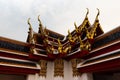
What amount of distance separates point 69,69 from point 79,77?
892mm

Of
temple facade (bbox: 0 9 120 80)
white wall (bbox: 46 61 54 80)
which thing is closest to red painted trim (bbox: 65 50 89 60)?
temple facade (bbox: 0 9 120 80)

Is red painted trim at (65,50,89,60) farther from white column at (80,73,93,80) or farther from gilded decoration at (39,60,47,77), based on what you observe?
gilded decoration at (39,60,47,77)

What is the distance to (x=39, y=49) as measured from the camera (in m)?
7.96

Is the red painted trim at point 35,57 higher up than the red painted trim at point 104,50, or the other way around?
the red painted trim at point 104,50

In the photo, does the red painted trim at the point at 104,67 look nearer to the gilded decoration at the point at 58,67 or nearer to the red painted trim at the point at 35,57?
the gilded decoration at the point at 58,67

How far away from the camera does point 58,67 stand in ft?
24.0

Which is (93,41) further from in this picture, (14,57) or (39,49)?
(14,57)

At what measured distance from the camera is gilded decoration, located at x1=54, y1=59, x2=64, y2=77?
723 centimetres

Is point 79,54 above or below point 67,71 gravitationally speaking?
above

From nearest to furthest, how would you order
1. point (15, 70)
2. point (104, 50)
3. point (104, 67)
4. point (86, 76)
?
point (104, 67), point (15, 70), point (104, 50), point (86, 76)

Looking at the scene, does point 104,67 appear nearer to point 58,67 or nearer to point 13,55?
point 58,67

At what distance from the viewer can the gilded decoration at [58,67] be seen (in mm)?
7227

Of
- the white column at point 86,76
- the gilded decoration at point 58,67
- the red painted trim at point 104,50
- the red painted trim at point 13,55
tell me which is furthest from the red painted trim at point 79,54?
the red painted trim at point 13,55

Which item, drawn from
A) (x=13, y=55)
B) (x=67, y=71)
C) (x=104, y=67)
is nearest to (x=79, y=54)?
(x=67, y=71)
